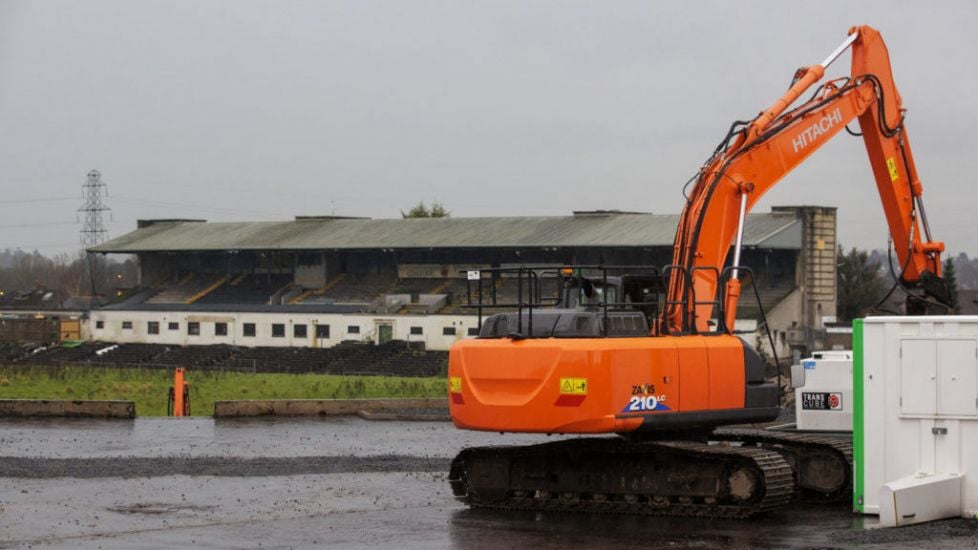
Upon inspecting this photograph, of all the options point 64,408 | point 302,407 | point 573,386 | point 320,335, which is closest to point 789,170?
point 573,386

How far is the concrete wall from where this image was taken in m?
69.5

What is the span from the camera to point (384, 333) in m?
71.7

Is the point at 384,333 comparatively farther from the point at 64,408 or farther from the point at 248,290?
the point at 64,408

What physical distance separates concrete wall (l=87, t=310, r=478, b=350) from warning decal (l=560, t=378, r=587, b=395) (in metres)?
48.7

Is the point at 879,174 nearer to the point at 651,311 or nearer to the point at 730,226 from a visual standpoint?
the point at 730,226

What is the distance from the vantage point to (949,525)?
52.1ft

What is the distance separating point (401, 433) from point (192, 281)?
58.3 m

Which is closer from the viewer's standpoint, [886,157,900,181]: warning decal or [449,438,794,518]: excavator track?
[449,438,794,518]: excavator track

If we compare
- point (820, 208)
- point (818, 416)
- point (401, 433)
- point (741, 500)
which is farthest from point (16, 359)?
point (741, 500)

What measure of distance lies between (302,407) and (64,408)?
5.74m

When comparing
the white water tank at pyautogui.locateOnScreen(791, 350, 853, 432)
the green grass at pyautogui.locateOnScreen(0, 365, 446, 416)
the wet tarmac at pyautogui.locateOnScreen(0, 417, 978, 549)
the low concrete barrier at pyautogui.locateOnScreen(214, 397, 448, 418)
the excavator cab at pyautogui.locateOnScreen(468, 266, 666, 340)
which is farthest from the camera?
the green grass at pyautogui.locateOnScreen(0, 365, 446, 416)

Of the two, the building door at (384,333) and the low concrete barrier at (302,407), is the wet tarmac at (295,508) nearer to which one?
the low concrete barrier at (302,407)

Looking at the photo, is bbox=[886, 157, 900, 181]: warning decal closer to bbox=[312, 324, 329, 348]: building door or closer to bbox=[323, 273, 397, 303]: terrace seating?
bbox=[312, 324, 329, 348]: building door

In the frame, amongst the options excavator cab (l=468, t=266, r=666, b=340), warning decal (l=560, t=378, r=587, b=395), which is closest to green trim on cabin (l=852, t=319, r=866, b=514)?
excavator cab (l=468, t=266, r=666, b=340)
